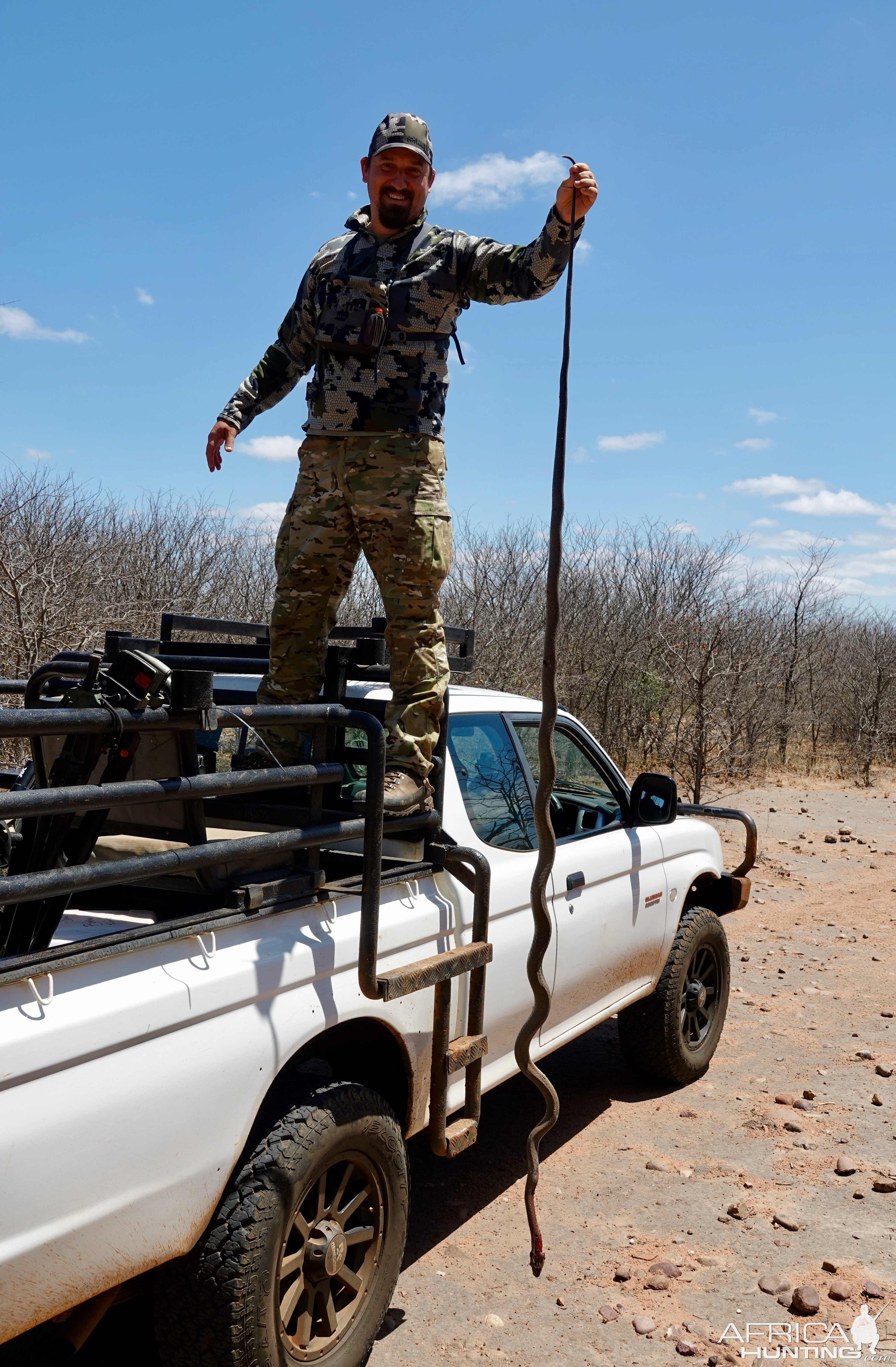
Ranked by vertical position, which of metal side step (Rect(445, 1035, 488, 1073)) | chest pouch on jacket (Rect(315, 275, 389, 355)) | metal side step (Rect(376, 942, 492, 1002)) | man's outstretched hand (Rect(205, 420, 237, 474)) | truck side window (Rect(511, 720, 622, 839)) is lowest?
metal side step (Rect(445, 1035, 488, 1073))

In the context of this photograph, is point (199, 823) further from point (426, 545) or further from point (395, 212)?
point (395, 212)

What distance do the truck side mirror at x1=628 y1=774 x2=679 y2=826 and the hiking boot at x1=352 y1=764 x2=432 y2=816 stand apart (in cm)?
139

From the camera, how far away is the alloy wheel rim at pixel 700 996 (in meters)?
4.80

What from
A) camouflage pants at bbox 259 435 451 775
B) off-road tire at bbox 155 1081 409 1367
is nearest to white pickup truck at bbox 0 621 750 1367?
off-road tire at bbox 155 1081 409 1367

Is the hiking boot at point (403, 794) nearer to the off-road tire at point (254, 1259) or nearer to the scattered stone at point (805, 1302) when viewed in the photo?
the off-road tire at point (254, 1259)

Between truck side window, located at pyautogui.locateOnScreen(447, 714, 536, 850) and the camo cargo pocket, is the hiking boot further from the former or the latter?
the camo cargo pocket

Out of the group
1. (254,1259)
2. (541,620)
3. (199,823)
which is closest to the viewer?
(254,1259)

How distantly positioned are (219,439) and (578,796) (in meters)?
2.05

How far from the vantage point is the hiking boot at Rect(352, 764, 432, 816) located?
283cm

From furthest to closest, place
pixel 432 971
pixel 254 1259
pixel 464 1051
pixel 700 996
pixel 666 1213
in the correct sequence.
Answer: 1. pixel 700 996
2. pixel 666 1213
3. pixel 464 1051
4. pixel 432 971
5. pixel 254 1259

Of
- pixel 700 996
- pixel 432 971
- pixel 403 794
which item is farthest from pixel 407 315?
pixel 700 996

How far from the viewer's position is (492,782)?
→ 144 inches

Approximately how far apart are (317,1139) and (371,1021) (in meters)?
0.40

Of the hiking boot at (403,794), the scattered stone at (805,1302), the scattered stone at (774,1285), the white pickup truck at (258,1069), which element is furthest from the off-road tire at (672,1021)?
the hiking boot at (403,794)
